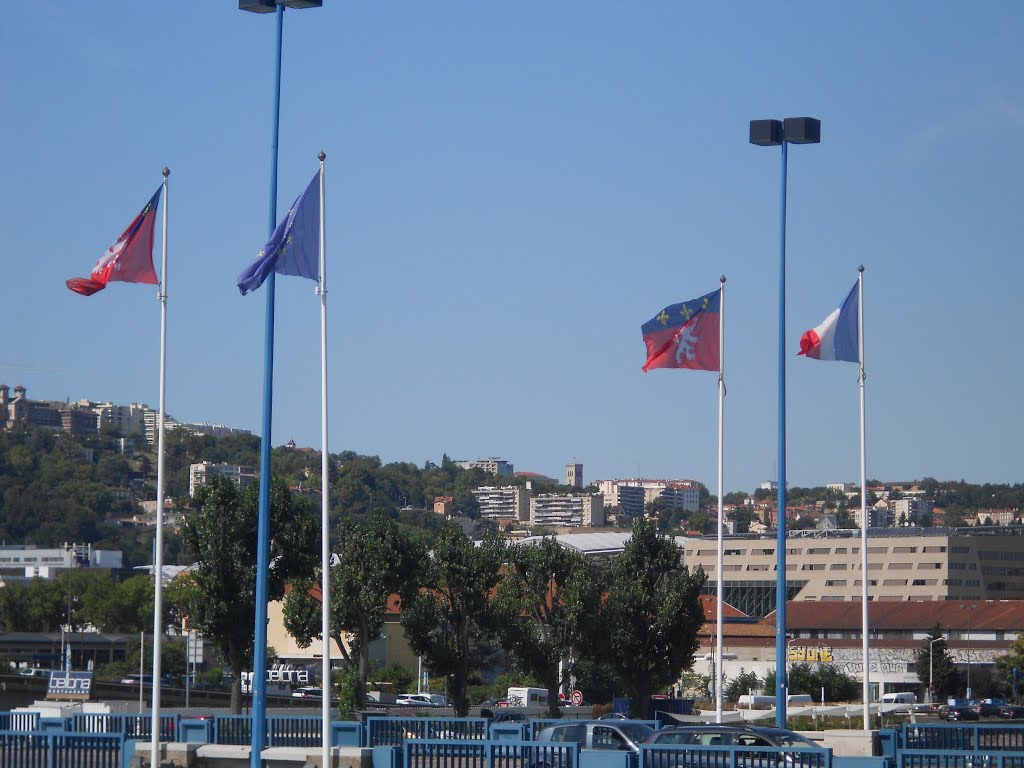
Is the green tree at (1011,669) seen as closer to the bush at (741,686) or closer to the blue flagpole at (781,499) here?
the bush at (741,686)

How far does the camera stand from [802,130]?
35.8 m

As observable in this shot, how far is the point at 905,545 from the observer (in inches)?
5620

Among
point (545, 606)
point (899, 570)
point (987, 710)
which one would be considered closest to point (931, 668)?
point (987, 710)

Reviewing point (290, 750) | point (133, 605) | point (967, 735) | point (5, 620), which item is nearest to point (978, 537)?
point (133, 605)

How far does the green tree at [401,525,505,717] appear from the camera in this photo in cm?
5303

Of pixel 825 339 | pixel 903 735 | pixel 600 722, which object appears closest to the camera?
pixel 600 722

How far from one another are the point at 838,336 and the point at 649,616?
1809 centimetres

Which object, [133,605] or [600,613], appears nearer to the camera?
[600,613]

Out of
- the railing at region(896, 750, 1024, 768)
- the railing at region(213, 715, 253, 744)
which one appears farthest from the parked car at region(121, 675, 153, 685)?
the railing at region(896, 750, 1024, 768)

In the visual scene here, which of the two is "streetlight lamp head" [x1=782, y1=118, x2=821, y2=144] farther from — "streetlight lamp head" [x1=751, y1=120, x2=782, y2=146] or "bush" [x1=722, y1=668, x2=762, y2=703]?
Answer: "bush" [x1=722, y1=668, x2=762, y2=703]

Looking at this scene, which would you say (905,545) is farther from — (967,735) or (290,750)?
(290,750)

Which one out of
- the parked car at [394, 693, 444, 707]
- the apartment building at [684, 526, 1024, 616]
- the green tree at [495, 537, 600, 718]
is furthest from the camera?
the apartment building at [684, 526, 1024, 616]

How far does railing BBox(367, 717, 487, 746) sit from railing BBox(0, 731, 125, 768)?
18.9 ft

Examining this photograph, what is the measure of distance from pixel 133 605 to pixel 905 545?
74061mm
